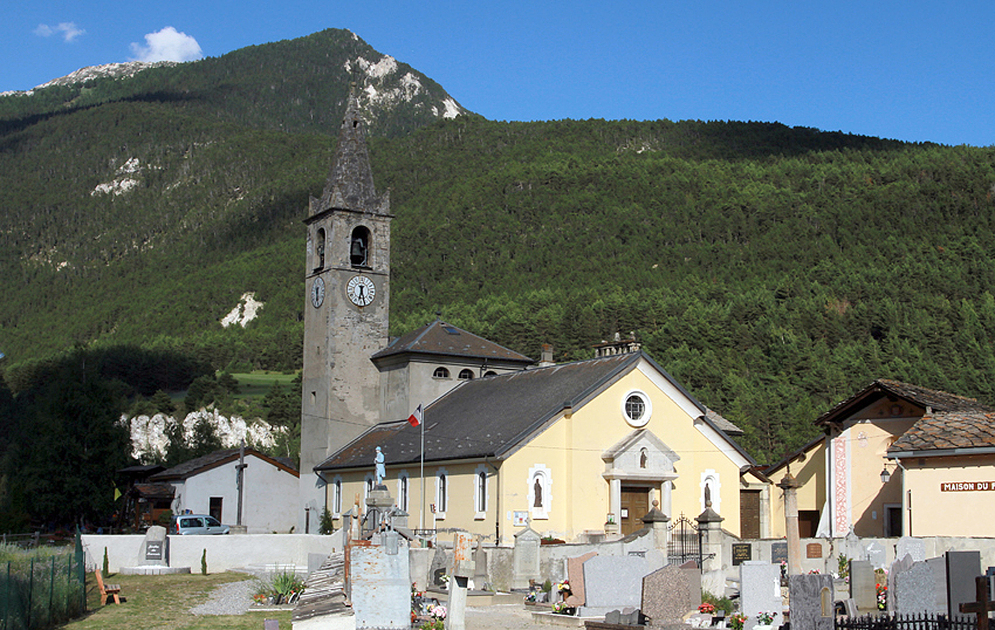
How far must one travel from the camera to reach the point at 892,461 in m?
31.5

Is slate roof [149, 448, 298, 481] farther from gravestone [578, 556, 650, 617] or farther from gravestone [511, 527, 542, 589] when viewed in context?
gravestone [578, 556, 650, 617]

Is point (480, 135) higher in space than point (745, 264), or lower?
higher

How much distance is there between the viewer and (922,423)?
95.0 feet

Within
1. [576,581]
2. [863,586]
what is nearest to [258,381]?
[576,581]

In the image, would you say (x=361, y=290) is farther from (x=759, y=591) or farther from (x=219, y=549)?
(x=759, y=591)

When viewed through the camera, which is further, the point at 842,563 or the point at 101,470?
the point at 101,470

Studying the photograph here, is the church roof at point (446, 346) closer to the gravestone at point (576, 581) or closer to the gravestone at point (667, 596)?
the gravestone at point (576, 581)

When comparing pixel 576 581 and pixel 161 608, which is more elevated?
pixel 576 581

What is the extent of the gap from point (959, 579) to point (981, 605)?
3.36 feet

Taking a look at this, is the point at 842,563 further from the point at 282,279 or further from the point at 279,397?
the point at 282,279

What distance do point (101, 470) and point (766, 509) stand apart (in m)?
30.8

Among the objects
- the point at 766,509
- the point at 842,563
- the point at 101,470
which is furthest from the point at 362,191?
the point at 842,563

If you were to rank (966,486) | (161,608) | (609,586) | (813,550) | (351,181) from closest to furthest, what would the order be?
(609,586) < (161,608) < (813,550) < (966,486) < (351,181)

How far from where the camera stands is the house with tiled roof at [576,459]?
3334 cm
